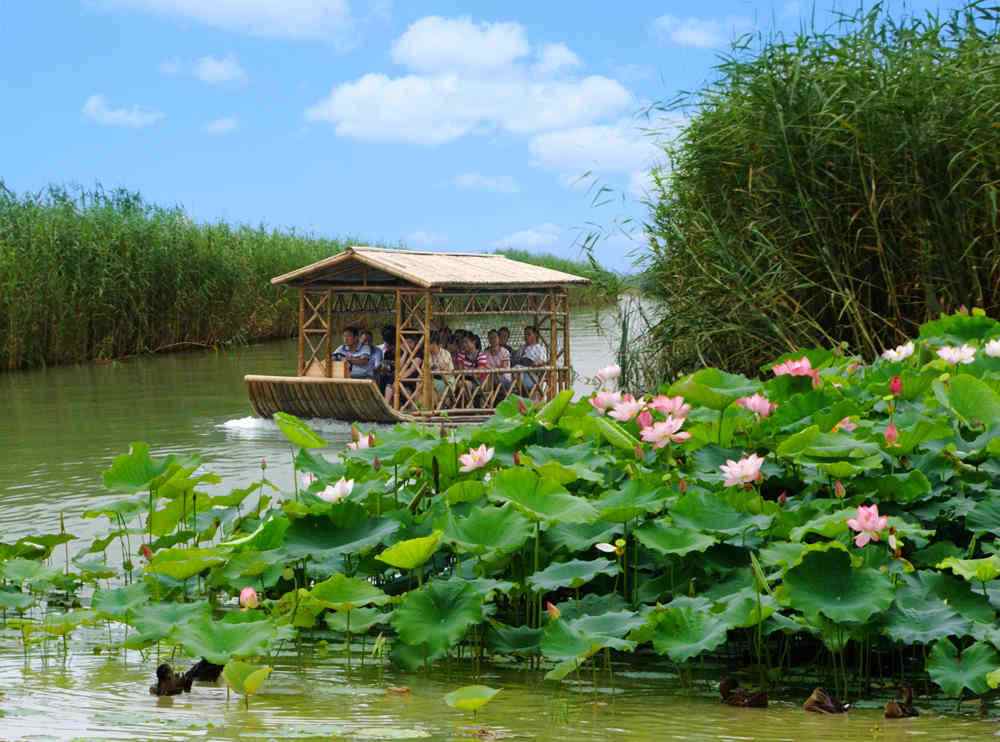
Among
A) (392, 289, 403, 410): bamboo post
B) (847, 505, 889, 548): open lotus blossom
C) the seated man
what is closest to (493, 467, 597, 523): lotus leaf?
(847, 505, 889, 548): open lotus blossom

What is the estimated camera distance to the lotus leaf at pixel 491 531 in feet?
13.9

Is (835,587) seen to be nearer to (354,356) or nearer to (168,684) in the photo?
(168,684)

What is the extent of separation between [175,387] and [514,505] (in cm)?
1687

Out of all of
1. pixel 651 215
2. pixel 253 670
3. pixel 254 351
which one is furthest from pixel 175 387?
pixel 253 670

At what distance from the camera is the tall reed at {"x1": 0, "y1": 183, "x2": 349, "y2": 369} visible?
75.6 ft

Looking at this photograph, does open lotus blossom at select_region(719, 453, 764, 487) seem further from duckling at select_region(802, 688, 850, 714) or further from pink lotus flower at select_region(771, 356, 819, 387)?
pink lotus flower at select_region(771, 356, 819, 387)

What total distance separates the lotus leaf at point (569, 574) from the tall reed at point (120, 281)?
19.9 metres

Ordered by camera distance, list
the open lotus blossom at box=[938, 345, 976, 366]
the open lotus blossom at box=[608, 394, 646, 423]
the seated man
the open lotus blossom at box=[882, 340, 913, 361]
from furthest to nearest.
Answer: the seated man < the open lotus blossom at box=[882, 340, 913, 361] < the open lotus blossom at box=[938, 345, 976, 366] < the open lotus blossom at box=[608, 394, 646, 423]

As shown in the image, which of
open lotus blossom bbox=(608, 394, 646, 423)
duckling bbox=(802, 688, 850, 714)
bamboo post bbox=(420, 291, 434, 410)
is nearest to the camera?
duckling bbox=(802, 688, 850, 714)

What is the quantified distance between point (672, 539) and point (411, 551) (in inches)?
33.0

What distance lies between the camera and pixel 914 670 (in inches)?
173

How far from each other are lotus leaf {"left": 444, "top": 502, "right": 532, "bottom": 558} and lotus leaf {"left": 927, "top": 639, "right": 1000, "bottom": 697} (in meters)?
1.31

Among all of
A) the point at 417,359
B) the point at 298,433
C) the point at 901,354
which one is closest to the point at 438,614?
the point at 298,433

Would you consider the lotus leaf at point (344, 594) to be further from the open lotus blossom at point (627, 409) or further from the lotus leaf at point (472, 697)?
the open lotus blossom at point (627, 409)
